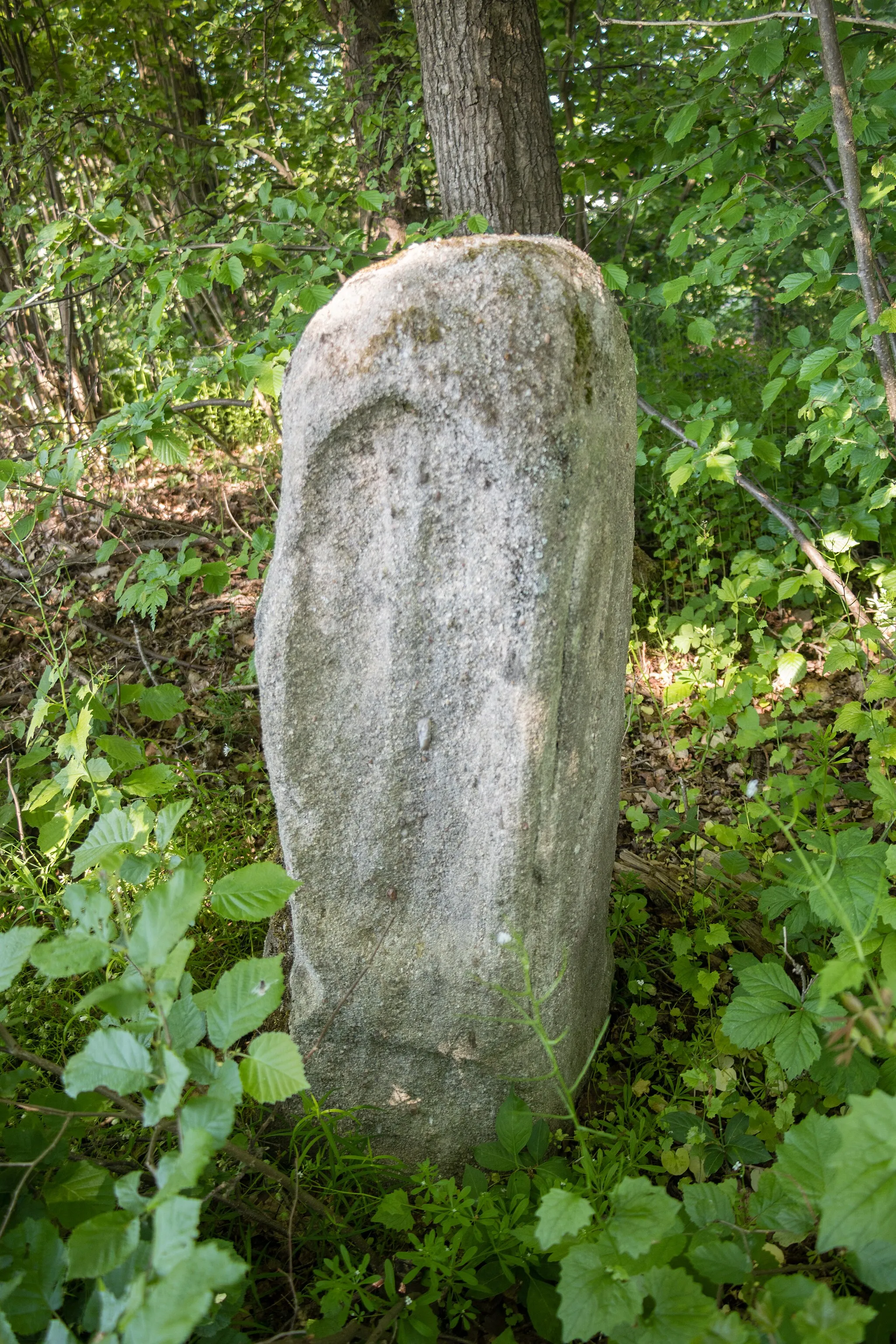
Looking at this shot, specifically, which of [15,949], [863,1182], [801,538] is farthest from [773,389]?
[15,949]

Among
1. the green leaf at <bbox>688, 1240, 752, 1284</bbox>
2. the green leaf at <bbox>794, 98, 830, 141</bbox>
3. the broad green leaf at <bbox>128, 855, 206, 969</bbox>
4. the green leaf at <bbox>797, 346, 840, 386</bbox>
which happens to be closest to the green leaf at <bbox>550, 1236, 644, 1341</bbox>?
the green leaf at <bbox>688, 1240, 752, 1284</bbox>

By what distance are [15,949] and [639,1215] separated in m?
0.94

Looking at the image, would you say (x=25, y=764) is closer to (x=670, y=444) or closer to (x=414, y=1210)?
(x=414, y=1210)

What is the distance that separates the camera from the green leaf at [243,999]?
3.70ft

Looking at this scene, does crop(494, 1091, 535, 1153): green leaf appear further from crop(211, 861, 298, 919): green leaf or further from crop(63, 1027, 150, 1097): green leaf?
crop(63, 1027, 150, 1097): green leaf

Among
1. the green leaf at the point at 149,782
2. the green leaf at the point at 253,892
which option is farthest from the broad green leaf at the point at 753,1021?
the green leaf at the point at 149,782

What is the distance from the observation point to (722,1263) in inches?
47.4

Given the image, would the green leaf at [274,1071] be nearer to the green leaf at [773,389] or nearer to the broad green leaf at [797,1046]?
the broad green leaf at [797,1046]

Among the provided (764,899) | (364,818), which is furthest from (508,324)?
(764,899)

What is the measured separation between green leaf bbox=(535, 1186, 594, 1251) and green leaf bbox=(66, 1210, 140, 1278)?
51cm

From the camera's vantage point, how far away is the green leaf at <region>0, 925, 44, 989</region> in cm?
122

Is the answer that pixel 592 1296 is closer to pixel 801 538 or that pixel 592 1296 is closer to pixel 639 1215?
pixel 639 1215

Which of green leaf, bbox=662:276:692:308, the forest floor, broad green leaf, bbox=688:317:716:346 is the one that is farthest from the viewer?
broad green leaf, bbox=688:317:716:346

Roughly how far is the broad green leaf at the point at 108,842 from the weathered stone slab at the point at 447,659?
0.32 m
